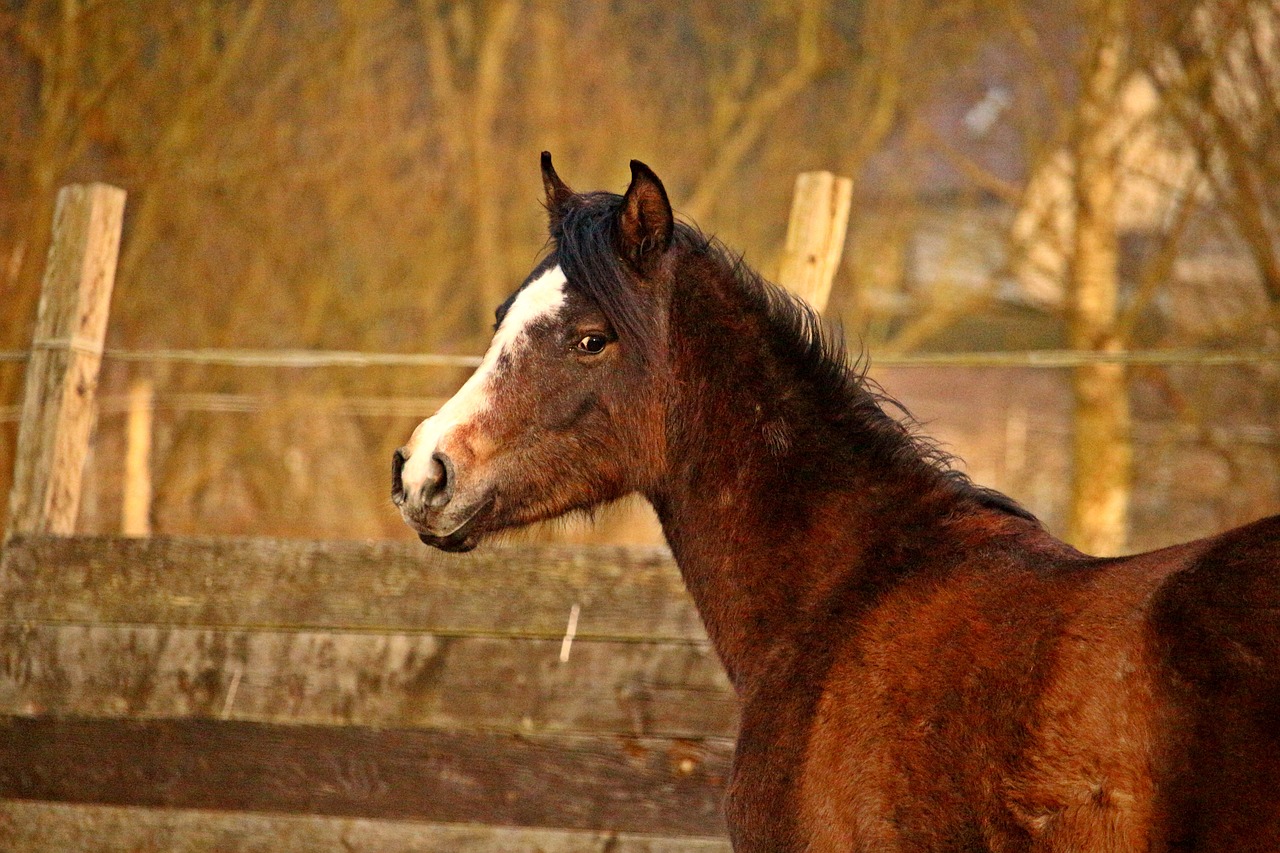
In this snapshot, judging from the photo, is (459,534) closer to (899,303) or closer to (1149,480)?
(1149,480)

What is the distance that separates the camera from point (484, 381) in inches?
110

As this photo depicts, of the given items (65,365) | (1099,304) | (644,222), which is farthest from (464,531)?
(1099,304)

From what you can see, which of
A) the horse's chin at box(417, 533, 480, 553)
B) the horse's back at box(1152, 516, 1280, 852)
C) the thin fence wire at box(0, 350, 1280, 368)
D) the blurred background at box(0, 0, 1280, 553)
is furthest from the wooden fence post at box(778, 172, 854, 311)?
the blurred background at box(0, 0, 1280, 553)

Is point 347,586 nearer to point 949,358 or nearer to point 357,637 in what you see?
point 357,637

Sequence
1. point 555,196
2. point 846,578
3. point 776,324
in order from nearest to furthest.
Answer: point 846,578 < point 776,324 < point 555,196

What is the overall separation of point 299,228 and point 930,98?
694 cm

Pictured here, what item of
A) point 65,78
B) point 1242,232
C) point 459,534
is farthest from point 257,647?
point 1242,232

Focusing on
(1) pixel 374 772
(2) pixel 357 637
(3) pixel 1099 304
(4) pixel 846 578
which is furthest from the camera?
(3) pixel 1099 304

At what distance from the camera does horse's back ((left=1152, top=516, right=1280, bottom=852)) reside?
6.17 feet

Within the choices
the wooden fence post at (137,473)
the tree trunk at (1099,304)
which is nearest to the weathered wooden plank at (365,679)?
the wooden fence post at (137,473)

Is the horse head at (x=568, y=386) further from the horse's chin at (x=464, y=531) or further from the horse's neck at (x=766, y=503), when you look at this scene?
the horse's neck at (x=766, y=503)

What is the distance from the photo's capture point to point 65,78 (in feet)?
26.3

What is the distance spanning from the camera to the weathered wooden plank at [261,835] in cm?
355

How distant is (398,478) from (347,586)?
48.1 inches
